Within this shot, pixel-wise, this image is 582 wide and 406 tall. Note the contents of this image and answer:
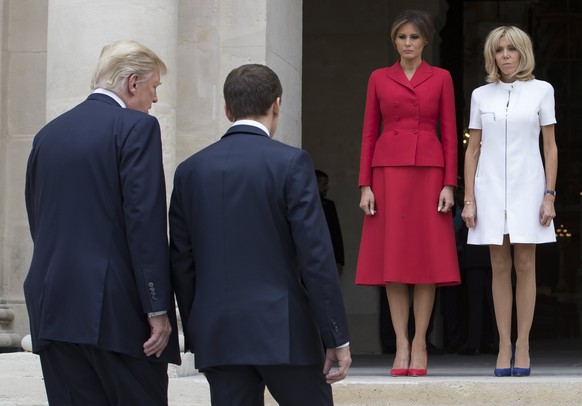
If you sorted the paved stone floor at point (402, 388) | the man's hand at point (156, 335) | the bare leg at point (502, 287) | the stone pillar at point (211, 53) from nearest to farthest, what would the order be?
1. the man's hand at point (156, 335)
2. the paved stone floor at point (402, 388)
3. the bare leg at point (502, 287)
4. the stone pillar at point (211, 53)

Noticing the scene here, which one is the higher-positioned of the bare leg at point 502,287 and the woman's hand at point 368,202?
the woman's hand at point 368,202

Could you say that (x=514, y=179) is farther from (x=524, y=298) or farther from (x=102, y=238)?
(x=102, y=238)

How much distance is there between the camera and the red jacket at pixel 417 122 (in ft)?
25.2

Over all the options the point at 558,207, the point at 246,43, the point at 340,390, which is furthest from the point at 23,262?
the point at 558,207

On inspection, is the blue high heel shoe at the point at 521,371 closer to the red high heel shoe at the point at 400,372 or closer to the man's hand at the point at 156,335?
the red high heel shoe at the point at 400,372

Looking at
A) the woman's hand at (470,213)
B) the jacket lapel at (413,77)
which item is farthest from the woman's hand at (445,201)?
the jacket lapel at (413,77)

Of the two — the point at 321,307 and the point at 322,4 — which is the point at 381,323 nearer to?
the point at 322,4

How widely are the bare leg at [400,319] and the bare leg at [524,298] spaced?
616 mm

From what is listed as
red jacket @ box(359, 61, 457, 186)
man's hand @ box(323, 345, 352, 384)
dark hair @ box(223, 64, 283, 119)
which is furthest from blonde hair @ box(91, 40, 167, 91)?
red jacket @ box(359, 61, 457, 186)

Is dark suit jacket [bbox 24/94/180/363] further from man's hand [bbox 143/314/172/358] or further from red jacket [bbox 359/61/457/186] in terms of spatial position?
red jacket [bbox 359/61/457/186]

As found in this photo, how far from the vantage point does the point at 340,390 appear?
6.97 meters

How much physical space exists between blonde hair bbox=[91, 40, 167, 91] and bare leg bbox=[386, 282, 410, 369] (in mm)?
2916

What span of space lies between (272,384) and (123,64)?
1308 millimetres

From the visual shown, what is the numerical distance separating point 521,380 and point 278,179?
2651mm
